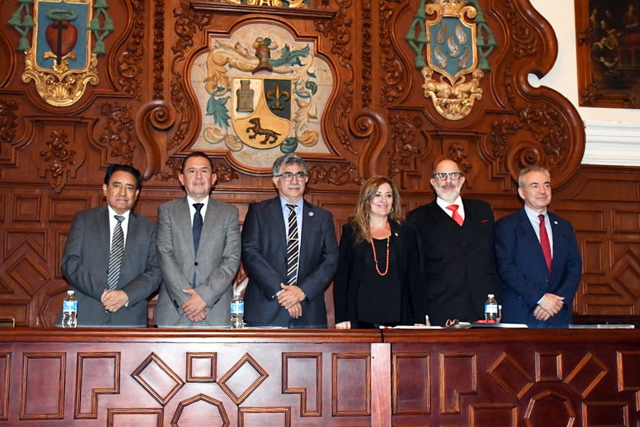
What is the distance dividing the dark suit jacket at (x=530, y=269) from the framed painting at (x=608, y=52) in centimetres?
211

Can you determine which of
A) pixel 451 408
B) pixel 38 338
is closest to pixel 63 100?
pixel 38 338

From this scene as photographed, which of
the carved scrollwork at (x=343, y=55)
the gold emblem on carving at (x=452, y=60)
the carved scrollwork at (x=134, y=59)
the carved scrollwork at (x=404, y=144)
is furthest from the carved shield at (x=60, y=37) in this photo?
the gold emblem on carving at (x=452, y=60)

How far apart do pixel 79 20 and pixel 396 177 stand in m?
2.75

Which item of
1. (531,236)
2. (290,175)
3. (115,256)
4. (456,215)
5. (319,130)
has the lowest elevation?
(115,256)

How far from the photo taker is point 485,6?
6828mm

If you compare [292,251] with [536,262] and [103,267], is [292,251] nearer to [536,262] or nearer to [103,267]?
[103,267]

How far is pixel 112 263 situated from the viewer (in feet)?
16.2

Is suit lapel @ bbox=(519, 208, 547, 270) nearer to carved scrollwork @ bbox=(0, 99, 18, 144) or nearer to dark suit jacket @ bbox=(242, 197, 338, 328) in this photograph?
dark suit jacket @ bbox=(242, 197, 338, 328)

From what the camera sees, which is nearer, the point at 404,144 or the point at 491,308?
the point at 491,308

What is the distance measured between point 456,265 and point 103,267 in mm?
2196

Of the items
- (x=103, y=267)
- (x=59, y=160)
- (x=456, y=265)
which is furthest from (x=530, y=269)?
(x=59, y=160)

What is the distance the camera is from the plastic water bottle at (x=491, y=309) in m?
4.84

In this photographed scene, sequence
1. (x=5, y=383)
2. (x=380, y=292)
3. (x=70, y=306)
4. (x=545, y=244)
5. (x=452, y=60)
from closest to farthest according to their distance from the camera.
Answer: (x=5, y=383) → (x=70, y=306) → (x=380, y=292) → (x=545, y=244) → (x=452, y=60)

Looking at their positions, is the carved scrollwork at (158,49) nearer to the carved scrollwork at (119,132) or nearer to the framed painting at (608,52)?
the carved scrollwork at (119,132)
